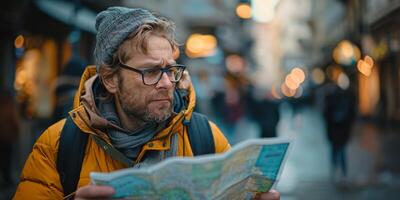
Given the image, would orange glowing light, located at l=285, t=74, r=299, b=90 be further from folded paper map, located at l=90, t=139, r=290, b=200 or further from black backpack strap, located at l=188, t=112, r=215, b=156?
folded paper map, located at l=90, t=139, r=290, b=200

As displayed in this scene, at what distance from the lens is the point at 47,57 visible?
17484 millimetres

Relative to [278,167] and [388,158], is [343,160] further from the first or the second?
[278,167]

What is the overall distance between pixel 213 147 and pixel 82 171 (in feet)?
1.68

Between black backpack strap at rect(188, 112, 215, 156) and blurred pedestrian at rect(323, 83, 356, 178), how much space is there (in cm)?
919

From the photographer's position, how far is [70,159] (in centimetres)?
228

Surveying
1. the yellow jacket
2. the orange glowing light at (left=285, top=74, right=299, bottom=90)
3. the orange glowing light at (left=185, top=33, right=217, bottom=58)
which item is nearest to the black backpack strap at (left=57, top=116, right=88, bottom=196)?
the yellow jacket

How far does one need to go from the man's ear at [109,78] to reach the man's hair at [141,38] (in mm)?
52

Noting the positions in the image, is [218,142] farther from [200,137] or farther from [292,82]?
[292,82]

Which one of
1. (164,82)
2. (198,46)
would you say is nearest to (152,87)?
(164,82)

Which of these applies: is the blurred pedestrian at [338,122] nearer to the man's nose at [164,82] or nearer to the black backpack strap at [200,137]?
the black backpack strap at [200,137]

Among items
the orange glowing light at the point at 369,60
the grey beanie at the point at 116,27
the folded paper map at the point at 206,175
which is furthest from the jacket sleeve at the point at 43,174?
the orange glowing light at the point at 369,60

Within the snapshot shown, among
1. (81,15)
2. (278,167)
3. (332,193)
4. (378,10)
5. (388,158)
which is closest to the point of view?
(278,167)

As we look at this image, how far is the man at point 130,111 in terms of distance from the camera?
7.38 ft

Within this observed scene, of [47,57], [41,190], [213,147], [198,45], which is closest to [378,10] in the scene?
[213,147]
